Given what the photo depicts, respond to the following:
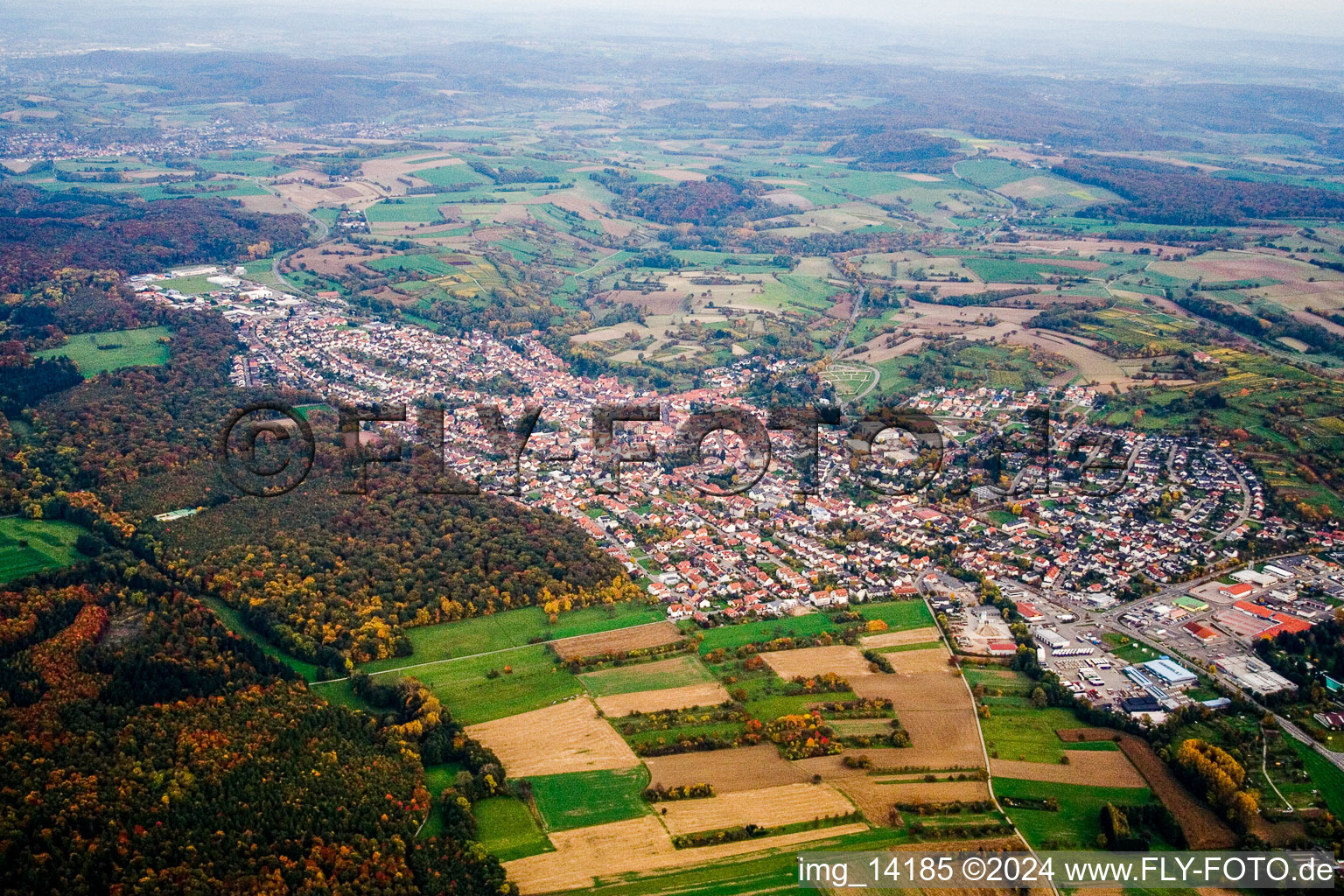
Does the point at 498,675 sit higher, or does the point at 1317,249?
the point at 1317,249

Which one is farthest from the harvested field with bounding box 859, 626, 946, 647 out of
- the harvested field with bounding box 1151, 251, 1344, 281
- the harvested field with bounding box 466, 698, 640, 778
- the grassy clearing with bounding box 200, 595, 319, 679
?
the harvested field with bounding box 1151, 251, 1344, 281

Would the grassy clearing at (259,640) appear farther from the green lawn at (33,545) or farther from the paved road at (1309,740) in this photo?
the paved road at (1309,740)

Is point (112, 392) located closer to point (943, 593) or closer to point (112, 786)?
point (112, 786)

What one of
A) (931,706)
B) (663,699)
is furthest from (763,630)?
(931,706)

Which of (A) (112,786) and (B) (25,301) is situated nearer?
(A) (112,786)

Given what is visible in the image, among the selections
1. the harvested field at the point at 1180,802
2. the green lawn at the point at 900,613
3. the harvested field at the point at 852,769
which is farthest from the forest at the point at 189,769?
the harvested field at the point at 1180,802

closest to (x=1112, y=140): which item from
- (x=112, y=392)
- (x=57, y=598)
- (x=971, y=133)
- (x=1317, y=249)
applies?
(x=971, y=133)

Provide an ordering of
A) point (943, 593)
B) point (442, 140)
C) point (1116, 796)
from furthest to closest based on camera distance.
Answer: point (442, 140) < point (943, 593) < point (1116, 796)
